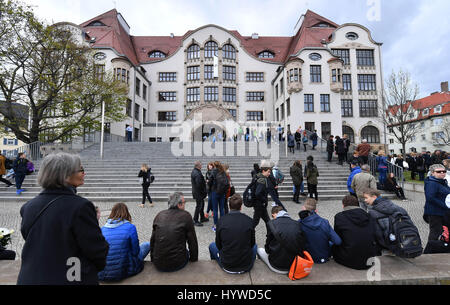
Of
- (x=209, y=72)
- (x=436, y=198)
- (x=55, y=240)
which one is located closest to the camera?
(x=55, y=240)

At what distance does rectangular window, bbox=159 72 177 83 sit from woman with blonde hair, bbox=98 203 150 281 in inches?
1349

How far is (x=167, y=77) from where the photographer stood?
3438 cm

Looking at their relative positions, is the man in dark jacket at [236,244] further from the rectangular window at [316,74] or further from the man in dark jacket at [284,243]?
the rectangular window at [316,74]

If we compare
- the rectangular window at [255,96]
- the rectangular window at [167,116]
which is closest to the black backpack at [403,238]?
the rectangular window at [255,96]

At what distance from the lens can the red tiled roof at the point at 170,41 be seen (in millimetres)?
29938

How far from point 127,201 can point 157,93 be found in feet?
90.2

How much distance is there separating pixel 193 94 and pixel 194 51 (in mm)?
6917

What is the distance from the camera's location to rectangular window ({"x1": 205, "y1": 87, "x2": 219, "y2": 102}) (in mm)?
33188

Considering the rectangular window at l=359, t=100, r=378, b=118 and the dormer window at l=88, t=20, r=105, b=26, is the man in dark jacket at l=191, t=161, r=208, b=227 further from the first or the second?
the dormer window at l=88, t=20, r=105, b=26

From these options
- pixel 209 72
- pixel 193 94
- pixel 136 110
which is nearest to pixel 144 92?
pixel 136 110

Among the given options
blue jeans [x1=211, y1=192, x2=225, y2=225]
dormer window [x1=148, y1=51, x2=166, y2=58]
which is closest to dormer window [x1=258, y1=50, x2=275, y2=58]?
dormer window [x1=148, y1=51, x2=166, y2=58]

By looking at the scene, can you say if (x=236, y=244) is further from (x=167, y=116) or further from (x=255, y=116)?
(x=167, y=116)

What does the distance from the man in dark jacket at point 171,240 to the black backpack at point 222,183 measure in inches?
121
